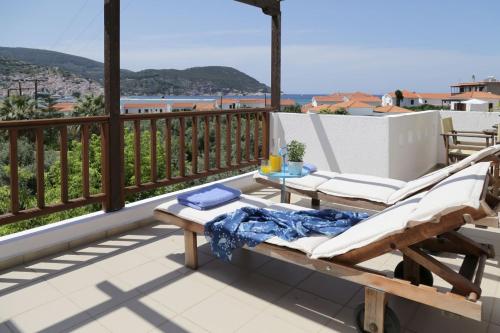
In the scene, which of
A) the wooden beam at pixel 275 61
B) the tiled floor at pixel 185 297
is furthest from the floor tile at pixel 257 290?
the wooden beam at pixel 275 61

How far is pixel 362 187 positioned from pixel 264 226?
1.49m

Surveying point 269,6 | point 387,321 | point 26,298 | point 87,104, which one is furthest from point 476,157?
point 87,104

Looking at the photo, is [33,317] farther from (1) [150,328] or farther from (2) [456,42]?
(2) [456,42]

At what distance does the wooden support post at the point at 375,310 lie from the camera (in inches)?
77.9

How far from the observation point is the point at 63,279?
2832mm

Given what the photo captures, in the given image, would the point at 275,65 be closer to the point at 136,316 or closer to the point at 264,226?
the point at 264,226

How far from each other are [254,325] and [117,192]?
82.1 inches

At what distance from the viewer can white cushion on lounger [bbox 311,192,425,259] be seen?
6.53ft

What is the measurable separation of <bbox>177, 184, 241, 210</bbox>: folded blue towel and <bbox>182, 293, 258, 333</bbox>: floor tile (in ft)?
2.44

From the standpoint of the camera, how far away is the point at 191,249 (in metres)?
2.96

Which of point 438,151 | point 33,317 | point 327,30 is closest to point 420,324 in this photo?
point 33,317

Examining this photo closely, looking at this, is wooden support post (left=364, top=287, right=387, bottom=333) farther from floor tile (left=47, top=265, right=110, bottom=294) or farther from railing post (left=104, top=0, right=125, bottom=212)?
railing post (left=104, top=0, right=125, bottom=212)

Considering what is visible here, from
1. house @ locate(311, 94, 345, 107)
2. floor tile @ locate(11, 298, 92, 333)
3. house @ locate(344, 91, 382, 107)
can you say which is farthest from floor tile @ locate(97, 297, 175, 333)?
house @ locate(344, 91, 382, 107)

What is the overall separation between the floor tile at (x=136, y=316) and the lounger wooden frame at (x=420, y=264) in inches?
27.4
